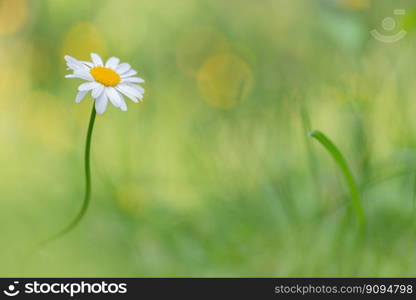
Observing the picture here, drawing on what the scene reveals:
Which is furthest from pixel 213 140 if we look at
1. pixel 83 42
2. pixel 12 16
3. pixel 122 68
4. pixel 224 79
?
pixel 12 16

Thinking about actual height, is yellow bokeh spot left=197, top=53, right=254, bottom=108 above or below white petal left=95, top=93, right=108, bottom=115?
above

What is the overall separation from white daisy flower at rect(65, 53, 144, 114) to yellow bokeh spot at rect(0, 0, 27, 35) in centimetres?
70

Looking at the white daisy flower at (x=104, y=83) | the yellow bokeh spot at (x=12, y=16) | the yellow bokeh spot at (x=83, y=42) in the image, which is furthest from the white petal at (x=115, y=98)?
the yellow bokeh spot at (x=12, y=16)

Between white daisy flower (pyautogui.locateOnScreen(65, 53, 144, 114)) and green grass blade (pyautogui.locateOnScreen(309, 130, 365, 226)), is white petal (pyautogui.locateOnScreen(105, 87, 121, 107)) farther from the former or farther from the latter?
green grass blade (pyautogui.locateOnScreen(309, 130, 365, 226))

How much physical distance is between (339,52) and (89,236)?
66 cm

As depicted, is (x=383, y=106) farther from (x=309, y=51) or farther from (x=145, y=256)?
(x=145, y=256)

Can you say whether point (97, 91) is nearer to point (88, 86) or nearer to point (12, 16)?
point (88, 86)

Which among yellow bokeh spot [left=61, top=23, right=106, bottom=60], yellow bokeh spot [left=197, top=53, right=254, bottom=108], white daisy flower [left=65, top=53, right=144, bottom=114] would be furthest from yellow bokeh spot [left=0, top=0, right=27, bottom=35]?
white daisy flower [left=65, top=53, right=144, bottom=114]

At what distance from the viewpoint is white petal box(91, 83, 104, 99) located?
2.61ft

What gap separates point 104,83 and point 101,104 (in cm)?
6

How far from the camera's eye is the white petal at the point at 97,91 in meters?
0.80

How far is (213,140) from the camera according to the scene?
1179 millimetres

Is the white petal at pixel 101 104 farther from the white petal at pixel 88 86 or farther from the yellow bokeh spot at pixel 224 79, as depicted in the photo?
the yellow bokeh spot at pixel 224 79

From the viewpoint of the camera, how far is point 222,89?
4.38 ft
